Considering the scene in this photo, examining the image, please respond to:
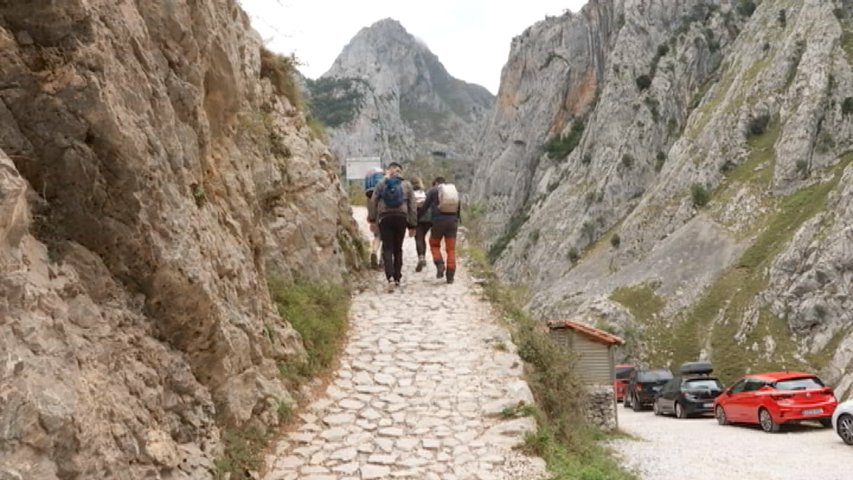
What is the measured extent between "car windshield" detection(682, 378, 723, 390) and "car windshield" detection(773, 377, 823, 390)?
7.33m

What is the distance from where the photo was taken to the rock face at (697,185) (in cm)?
4353

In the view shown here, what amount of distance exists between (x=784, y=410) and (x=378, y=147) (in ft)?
339

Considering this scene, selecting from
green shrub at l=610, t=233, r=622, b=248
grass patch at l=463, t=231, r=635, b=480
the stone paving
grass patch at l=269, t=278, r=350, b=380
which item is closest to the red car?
grass patch at l=463, t=231, r=635, b=480

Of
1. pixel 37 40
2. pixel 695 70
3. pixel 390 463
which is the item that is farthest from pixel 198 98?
pixel 695 70

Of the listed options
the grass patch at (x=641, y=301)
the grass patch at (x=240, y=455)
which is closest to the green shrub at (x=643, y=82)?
the grass patch at (x=641, y=301)

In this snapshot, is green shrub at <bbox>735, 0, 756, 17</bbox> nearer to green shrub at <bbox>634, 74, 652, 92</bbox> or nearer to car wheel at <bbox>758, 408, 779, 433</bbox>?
green shrub at <bbox>634, 74, 652, 92</bbox>

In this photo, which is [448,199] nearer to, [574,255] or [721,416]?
[721,416]

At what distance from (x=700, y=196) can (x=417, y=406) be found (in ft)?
190

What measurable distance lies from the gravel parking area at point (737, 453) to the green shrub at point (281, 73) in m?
9.39

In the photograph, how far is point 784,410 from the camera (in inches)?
651

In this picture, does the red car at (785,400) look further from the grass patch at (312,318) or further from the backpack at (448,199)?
the grass patch at (312,318)

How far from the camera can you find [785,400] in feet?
54.6

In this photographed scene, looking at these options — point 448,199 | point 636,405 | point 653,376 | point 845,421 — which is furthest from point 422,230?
point 636,405

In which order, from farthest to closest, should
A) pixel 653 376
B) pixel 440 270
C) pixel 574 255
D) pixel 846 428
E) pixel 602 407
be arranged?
pixel 574 255, pixel 653 376, pixel 602 407, pixel 440 270, pixel 846 428
